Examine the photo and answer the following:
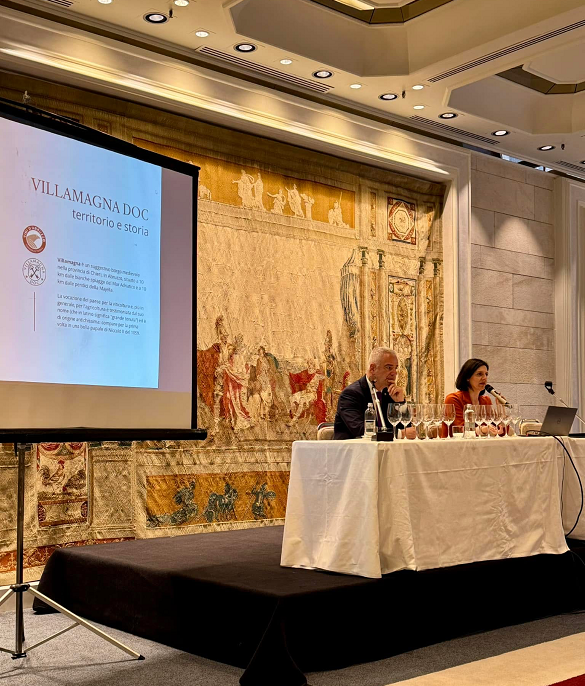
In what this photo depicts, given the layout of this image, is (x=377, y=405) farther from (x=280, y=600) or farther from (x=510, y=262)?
(x=510, y=262)

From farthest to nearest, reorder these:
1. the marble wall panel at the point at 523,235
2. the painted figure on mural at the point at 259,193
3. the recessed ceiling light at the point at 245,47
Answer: the marble wall panel at the point at 523,235, the painted figure on mural at the point at 259,193, the recessed ceiling light at the point at 245,47

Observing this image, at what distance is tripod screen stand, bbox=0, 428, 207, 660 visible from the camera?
3395mm

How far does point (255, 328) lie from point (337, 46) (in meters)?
2.31

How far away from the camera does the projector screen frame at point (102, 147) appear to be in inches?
137

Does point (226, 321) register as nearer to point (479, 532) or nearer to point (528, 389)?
point (479, 532)

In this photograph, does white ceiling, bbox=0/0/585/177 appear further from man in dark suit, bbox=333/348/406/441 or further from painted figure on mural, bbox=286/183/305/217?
man in dark suit, bbox=333/348/406/441

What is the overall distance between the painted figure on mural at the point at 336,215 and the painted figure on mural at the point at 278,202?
1.70 ft

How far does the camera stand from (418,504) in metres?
3.80

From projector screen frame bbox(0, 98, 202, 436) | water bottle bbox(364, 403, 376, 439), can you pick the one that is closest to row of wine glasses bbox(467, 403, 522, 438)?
water bottle bbox(364, 403, 376, 439)

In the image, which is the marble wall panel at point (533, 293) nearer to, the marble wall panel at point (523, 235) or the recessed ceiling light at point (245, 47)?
the marble wall panel at point (523, 235)

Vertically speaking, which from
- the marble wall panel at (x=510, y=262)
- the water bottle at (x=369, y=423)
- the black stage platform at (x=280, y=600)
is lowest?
the black stage platform at (x=280, y=600)

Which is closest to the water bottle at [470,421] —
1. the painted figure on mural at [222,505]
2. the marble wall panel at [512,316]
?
the painted figure on mural at [222,505]

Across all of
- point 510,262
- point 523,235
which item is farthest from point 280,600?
point 523,235

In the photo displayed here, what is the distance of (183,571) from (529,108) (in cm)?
608
